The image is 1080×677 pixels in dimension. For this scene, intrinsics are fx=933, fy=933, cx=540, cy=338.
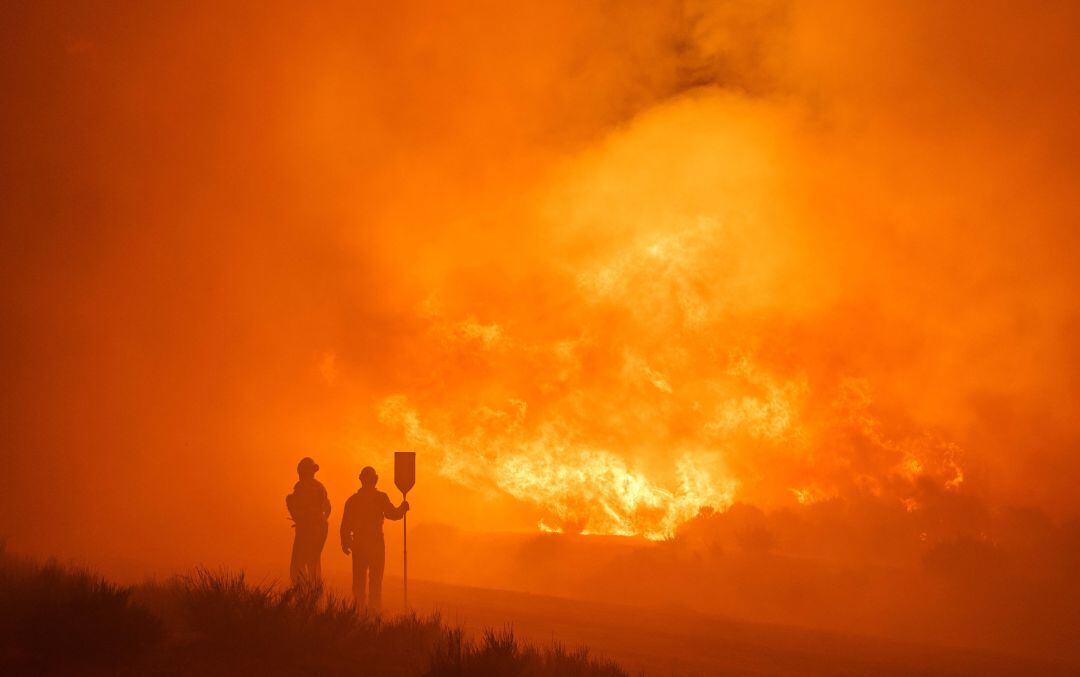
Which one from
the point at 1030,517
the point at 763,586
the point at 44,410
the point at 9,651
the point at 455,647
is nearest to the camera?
the point at 9,651

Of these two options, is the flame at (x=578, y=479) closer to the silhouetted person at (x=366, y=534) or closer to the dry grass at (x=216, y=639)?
the silhouetted person at (x=366, y=534)

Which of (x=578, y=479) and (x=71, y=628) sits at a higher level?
(x=578, y=479)

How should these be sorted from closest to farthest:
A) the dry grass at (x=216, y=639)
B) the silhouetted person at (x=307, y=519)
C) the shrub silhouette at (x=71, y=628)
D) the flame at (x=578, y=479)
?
the shrub silhouette at (x=71, y=628) → the dry grass at (x=216, y=639) → the silhouetted person at (x=307, y=519) → the flame at (x=578, y=479)

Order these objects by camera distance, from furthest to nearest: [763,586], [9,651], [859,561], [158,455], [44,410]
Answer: [44,410]
[158,455]
[859,561]
[763,586]
[9,651]

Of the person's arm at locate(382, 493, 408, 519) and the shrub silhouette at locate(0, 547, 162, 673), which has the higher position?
the person's arm at locate(382, 493, 408, 519)

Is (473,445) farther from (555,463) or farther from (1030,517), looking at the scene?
(1030,517)

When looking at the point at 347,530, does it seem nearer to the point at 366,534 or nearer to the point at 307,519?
the point at 366,534

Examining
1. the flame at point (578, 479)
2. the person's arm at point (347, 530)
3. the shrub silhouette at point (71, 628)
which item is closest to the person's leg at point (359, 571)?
the person's arm at point (347, 530)

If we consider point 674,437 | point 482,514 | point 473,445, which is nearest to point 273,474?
point 482,514

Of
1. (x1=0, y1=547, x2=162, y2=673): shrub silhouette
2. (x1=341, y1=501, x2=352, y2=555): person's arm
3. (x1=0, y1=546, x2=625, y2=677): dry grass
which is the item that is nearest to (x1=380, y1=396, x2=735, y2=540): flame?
(x1=341, y1=501, x2=352, y2=555): person's arm

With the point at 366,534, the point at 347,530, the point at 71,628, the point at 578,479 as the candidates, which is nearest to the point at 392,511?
the point at 366,534

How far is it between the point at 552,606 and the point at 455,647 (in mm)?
11847

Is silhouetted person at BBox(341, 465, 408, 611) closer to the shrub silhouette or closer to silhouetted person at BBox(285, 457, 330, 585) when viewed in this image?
silhouetted person at BBox(285, 457, 330, 585)

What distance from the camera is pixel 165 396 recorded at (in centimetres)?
4991
